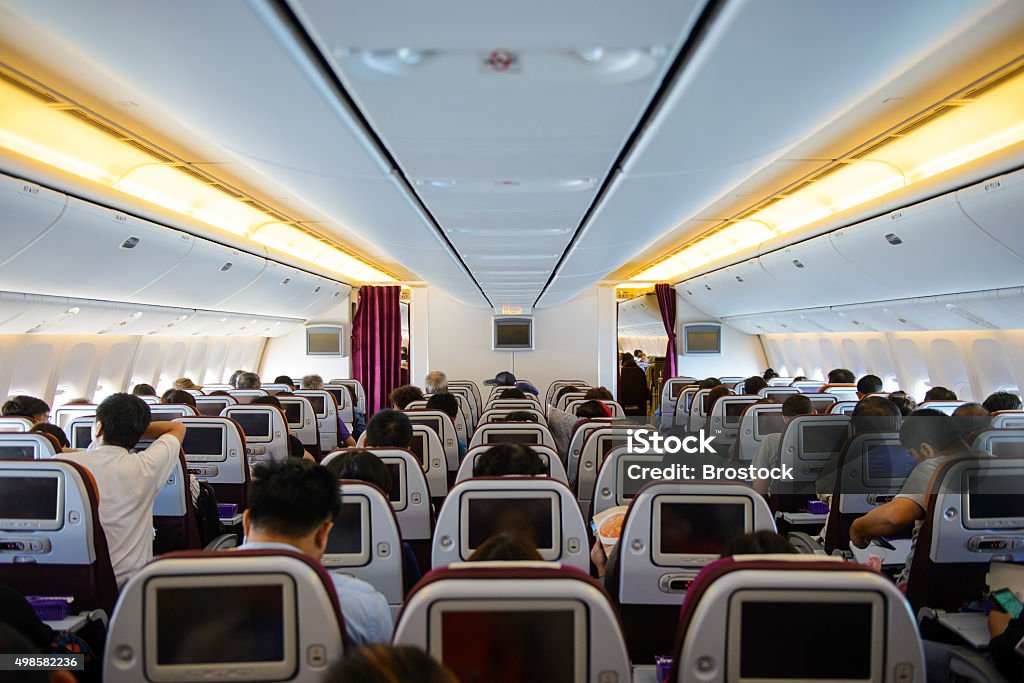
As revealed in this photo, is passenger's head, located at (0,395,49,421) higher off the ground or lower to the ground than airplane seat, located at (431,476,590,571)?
higher

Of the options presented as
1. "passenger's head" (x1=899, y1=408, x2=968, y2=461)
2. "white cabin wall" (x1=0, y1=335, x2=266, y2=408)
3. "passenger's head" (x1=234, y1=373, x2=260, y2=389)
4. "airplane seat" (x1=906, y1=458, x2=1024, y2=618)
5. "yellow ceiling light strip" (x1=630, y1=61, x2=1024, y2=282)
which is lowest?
"airplane seat" (x1=906, y1=458, x2=1024, y2=618)

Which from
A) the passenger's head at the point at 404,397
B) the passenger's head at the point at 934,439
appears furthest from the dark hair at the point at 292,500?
the passenger's head at the point at 404,397

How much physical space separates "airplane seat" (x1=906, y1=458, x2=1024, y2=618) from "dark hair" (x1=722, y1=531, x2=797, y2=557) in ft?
4.99

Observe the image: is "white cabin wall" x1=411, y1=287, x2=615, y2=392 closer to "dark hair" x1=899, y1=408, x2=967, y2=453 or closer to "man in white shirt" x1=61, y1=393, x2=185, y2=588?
"dark hair" x1=899, y1=408, x2=967, y2=453

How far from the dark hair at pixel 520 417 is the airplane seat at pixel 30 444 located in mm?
4282

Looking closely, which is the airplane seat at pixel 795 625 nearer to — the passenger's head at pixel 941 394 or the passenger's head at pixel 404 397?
the passenger's head at pixel 404 397

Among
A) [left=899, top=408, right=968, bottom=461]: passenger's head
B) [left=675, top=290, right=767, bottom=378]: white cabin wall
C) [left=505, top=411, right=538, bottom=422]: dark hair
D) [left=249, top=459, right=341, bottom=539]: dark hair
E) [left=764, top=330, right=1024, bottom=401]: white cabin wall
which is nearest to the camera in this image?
[left=249, top=459, right=341, bottom=539]: dark hair

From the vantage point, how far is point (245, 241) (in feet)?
28.5

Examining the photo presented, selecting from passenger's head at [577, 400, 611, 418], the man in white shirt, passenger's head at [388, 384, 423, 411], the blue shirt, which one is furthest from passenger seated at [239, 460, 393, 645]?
passenger's head at [388, 384, 423, 411]

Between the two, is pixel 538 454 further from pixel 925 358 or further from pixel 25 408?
pixel 925 358

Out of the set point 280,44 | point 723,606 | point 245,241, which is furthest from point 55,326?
point 723,606

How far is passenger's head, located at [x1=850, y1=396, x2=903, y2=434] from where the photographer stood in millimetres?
5270

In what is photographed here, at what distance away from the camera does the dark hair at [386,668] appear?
1.19 metres

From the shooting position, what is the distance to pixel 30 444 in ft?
15.2
